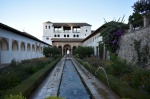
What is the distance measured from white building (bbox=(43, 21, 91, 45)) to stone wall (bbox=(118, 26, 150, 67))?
152 ft

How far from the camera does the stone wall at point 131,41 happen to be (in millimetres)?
12534

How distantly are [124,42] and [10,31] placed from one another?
34.0 feet

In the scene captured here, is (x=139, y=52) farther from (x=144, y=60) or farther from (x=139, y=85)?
(x=139, y=85)

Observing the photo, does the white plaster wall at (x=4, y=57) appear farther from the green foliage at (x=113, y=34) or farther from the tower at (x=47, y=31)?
the tower at (x=47, y=31)

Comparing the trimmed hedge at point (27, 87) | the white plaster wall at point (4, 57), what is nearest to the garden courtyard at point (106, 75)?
the trimmed hedge at point (27, 87)

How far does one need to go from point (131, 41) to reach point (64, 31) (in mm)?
50393

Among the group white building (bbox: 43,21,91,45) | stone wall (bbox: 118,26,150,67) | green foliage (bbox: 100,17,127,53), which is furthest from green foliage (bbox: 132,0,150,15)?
white building (bbox: 43,21,91,45)

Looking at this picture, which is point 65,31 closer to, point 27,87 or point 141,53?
point 141,53

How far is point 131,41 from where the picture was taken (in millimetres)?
15141

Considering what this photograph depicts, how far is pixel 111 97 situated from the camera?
7312 millimetres

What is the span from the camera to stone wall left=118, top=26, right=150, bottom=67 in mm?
12534

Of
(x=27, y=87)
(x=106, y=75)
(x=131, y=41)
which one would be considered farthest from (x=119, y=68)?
(x=27, y=87)

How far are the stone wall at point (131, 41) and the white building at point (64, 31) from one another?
152 ft

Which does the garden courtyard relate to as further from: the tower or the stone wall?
the tower
